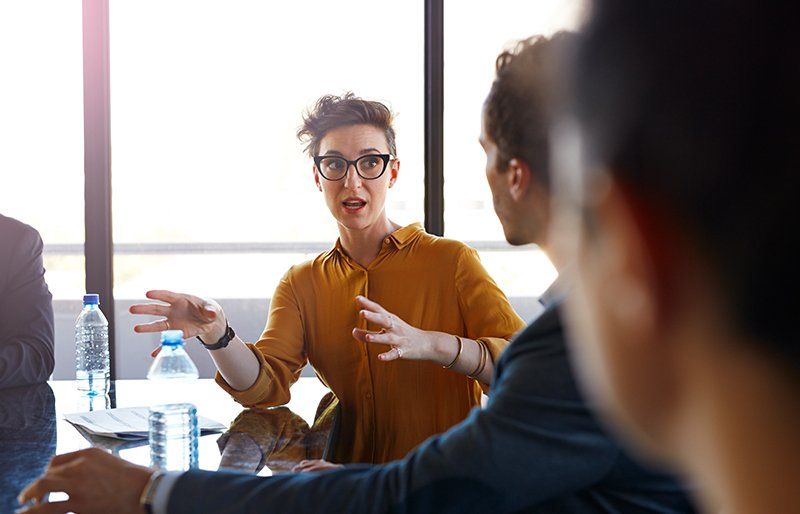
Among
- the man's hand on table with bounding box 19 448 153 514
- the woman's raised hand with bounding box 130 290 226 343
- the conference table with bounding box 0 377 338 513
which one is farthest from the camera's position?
the woman's raised hand with bounding box 130 290 226 343

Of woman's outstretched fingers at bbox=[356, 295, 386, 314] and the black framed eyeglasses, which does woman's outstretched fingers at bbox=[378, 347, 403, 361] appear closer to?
Answer: woman's outstretched fingers at bbox=[356, 295, 386, 314]

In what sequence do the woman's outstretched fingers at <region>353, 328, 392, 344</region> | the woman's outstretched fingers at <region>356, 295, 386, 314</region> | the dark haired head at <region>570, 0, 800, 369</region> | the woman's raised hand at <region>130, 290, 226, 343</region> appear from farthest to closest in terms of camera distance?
the woman's raised hand at <region>130, 290, 226, 343</region> → the woman's outstretched fingers at <region>356, 295, 386, 314</region> → the woman's outstretched fingers at <region>353, 328, 392, 344</region> → the dark haired head at <region>570, 0, 800, 369</region>

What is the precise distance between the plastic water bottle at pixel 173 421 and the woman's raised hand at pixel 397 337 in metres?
0.37

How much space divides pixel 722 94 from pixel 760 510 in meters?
0.16

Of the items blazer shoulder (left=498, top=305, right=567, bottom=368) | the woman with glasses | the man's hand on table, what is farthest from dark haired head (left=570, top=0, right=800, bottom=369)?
the woman with glasses

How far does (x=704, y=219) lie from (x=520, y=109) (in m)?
0.94

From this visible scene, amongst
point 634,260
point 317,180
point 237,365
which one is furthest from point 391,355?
point 634,260

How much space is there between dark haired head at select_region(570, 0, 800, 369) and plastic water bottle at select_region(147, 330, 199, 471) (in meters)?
1.31

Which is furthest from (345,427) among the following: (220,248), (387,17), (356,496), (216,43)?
(220,248)

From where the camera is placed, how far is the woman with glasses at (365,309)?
1996mm

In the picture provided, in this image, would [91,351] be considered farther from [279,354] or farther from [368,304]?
[368,304]

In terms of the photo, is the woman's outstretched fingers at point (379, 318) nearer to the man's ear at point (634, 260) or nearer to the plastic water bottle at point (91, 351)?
the plastic water bottle at point (91, 351)

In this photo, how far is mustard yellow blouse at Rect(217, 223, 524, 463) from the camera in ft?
6.88

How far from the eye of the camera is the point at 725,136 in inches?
11.9
